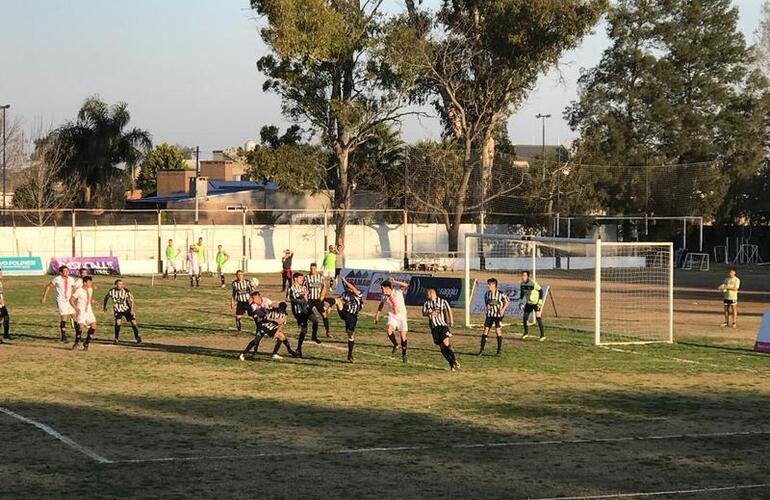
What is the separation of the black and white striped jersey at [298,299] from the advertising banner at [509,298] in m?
8.58

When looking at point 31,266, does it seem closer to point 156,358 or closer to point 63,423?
point 156,358

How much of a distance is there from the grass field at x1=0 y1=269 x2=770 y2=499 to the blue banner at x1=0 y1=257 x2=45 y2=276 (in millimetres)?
26471

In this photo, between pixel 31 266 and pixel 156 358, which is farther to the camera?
pixel 31 266

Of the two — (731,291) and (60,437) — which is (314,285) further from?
(731,291)

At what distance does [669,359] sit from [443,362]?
18.0ft

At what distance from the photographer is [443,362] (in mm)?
23594

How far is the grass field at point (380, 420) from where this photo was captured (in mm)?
12453

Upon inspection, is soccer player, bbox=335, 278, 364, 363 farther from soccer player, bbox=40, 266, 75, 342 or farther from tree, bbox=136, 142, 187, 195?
tree, bbox=136, 142, 187, 195

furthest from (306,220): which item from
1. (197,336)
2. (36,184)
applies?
(197,336)

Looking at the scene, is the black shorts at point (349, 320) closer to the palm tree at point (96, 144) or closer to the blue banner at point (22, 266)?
the blue banner at point (22, 266)

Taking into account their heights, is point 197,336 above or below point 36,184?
below

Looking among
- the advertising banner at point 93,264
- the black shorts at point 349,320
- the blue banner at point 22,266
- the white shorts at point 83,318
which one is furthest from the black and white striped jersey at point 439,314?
the blue banner at point 22,266

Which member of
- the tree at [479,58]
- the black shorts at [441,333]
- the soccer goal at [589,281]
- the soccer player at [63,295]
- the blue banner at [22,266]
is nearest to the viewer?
the black shorts at [441,333]

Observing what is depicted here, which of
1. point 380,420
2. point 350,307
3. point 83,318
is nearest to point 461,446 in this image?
point 380,420
